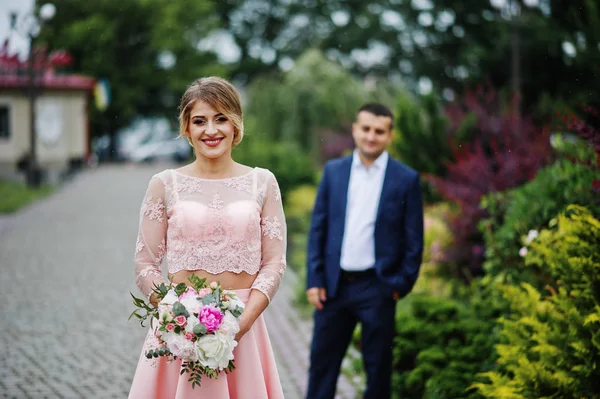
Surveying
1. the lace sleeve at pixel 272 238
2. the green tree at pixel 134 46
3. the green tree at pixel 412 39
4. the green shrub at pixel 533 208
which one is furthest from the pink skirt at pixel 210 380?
the green tree at pixel 134 46

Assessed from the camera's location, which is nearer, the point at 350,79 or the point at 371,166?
the point at 371,166

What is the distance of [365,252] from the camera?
4730 mm

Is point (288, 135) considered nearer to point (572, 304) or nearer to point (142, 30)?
point (572, 304)

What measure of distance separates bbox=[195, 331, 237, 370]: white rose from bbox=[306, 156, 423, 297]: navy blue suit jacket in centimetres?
179

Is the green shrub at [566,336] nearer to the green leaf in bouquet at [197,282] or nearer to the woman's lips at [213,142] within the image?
the green leaf in bouquet at [197,282]

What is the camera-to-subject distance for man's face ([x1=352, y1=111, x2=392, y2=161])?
486 centimetres

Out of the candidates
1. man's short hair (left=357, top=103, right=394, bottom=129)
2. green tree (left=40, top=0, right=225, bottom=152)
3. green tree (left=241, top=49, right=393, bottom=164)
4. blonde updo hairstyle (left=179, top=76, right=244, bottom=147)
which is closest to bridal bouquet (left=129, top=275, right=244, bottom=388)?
blonde updo hairstyle (left=179, top=76, right=244, bottom=147)

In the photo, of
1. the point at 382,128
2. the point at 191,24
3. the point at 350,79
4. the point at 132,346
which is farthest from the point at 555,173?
the point at 191,24

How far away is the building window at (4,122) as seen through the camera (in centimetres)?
3488

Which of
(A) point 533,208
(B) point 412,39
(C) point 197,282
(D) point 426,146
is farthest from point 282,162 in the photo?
(B) point 412,39

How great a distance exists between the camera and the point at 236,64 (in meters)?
51.9

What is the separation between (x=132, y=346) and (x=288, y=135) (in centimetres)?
1698

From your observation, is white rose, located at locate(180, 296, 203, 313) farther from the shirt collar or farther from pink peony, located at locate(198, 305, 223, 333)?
the shirt collar

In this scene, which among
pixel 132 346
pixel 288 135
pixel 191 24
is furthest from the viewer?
pixel 191 24
